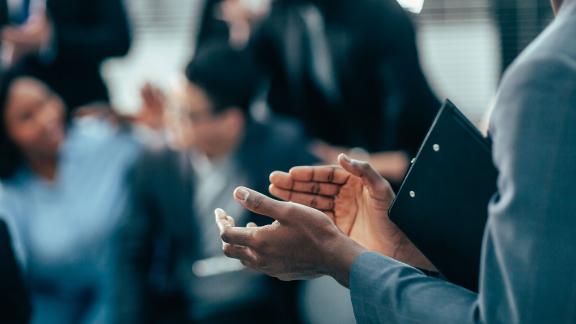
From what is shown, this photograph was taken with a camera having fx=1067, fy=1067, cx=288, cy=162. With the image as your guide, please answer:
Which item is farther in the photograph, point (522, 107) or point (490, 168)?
point (490, 168)

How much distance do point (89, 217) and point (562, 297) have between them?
2736 mm

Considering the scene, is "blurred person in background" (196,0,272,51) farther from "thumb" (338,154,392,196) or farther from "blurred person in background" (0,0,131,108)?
"thumb" (338,154,392,196)

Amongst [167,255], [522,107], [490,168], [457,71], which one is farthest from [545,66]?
[457,71]

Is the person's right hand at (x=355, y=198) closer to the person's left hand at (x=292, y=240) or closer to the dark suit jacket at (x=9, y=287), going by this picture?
the person's left hand at (x=292, y=240)

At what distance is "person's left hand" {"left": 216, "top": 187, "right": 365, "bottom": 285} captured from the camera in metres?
1.59

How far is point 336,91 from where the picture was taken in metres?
4.09

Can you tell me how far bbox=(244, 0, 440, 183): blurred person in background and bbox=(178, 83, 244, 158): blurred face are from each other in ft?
1.08

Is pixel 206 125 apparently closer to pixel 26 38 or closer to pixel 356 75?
pixel 356 75

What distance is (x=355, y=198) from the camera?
186 centimetres

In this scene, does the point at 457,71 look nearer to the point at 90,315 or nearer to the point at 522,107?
the point at 90,315

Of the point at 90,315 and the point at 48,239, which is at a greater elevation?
the point at 48,239

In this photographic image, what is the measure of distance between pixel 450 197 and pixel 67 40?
2.96m

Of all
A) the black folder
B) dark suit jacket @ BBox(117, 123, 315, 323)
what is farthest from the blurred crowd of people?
the black folder

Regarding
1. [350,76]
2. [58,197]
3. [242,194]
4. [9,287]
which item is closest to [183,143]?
[58,197]
